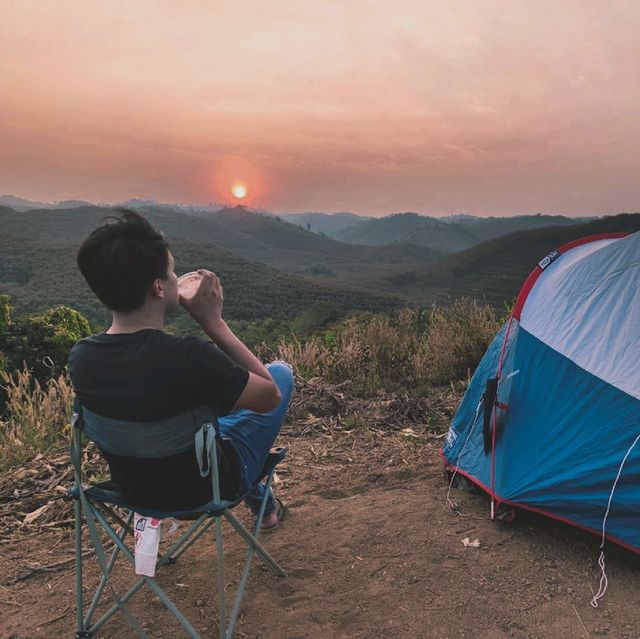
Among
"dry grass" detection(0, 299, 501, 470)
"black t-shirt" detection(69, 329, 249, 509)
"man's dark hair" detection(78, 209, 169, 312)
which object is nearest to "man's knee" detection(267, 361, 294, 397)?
"black t-shirt" detection(69, 329, 249, 509)

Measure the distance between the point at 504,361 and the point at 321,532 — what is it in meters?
1.47

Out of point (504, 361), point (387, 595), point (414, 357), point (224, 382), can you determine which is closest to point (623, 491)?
point (504, 361)

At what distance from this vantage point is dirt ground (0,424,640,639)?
2.26m

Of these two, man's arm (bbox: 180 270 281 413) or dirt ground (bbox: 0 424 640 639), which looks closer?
man's arm (bbox: 180 270 281 413)

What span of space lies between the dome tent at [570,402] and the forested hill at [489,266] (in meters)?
54.7

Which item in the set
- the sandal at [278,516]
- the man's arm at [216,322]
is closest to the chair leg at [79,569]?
the man's arm at [216,322]

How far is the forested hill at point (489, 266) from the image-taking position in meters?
61.7

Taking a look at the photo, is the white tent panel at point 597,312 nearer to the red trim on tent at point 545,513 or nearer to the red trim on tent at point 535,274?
the red trim on tent at point 535,274

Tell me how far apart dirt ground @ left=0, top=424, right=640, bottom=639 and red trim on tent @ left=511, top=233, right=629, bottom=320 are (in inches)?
47.2

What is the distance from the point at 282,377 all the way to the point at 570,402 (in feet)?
5.18

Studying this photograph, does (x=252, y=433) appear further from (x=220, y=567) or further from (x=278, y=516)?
(x=278, y=516)

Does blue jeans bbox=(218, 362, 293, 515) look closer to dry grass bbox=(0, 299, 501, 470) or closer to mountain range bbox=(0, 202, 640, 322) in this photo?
dry grass bbox=(0, 299, 501, 470)

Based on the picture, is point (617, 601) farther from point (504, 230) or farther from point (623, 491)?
point (504, 230)

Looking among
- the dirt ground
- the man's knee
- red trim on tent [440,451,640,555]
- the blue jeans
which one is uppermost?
the man's knee
